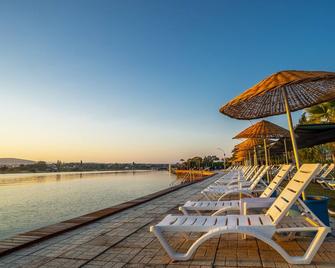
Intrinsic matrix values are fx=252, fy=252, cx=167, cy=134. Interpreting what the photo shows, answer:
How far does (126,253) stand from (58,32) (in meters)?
11.1

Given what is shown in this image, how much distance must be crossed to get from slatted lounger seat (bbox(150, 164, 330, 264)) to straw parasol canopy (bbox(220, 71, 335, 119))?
98 cm

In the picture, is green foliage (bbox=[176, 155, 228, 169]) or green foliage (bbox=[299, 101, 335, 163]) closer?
green foliage (bbox=[299, 101, 335, 163])

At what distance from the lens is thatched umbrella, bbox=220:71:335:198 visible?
287 cm

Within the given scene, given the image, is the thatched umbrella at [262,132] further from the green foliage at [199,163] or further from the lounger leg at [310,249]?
the green foliage at [199,163]

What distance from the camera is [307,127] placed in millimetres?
5238

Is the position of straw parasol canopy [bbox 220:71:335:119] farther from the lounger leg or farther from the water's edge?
the water's edge

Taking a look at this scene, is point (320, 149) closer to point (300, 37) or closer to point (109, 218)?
point (300, 37)

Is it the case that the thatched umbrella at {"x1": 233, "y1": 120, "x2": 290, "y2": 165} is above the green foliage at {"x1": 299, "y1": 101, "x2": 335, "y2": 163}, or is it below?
below

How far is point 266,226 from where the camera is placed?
88.8 inches

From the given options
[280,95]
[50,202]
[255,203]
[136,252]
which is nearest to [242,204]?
[255,203]

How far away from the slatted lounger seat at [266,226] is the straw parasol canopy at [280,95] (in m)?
0.98

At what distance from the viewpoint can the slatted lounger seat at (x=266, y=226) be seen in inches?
88.1

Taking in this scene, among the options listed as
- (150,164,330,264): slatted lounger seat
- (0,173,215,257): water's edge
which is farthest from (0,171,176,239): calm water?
(150,164,330,264): slatted lounger seat

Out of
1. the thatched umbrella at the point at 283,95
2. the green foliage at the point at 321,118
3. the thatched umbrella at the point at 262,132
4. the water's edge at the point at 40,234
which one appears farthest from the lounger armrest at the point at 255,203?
the green foliage at the point at 321,118
